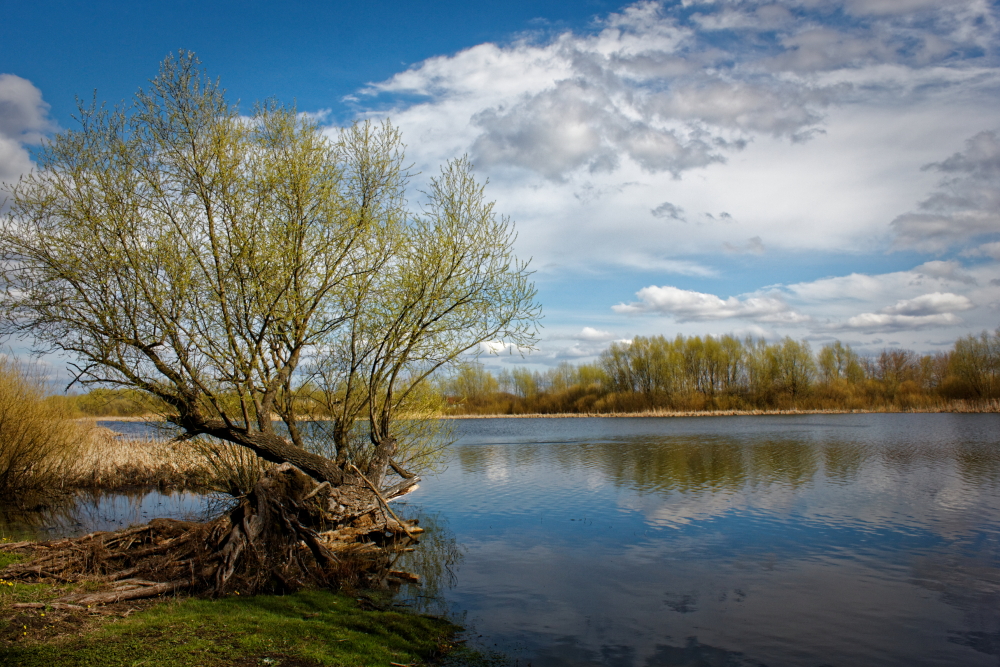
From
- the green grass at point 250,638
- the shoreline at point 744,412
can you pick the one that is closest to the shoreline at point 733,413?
the shoreline at point 744,412

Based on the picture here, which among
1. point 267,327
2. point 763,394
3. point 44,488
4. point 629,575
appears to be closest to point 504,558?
point 629,575

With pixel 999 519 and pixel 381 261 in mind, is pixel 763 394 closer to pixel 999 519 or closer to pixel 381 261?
pixel 999 519

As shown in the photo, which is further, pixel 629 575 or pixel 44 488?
pixel 44 488

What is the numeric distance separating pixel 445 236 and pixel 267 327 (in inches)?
201

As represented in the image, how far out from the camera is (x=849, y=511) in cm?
1850

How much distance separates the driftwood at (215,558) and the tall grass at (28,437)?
1042 centimetres

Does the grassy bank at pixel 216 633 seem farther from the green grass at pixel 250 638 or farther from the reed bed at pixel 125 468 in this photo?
the reed bed at pixel 125 468

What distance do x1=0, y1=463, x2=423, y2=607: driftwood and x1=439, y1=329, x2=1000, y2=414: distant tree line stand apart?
195 ft

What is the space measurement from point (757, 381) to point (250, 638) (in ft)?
273

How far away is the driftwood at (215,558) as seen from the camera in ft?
31.5

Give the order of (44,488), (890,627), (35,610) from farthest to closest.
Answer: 1. (44,488)
2. (890,627)
3. (35,610)

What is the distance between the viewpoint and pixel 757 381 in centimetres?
8194

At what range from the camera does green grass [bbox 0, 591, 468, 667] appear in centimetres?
662

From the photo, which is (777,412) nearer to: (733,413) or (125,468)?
(733,413)
